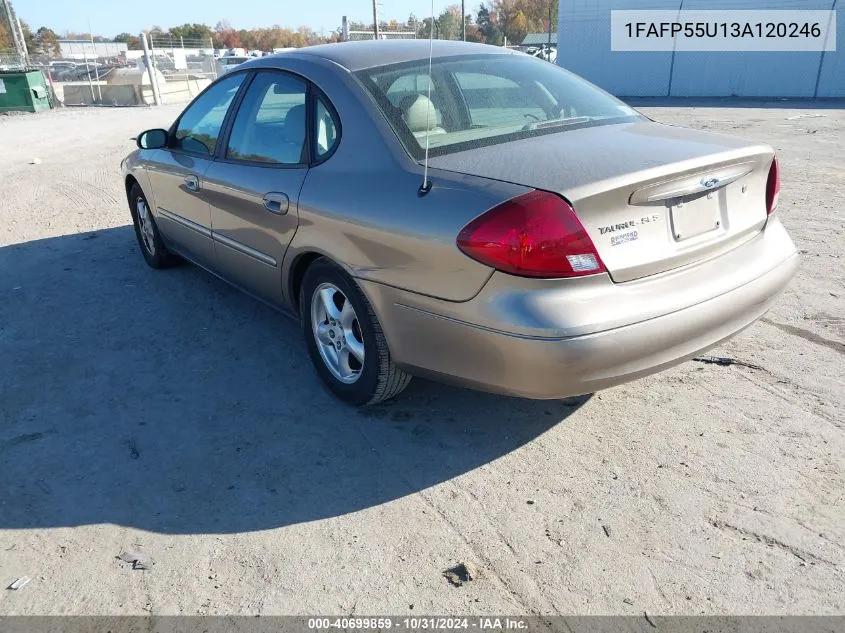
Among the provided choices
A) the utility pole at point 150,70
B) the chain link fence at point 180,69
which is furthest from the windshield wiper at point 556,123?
the utility pole at point 150,70

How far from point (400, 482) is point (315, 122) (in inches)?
70.1

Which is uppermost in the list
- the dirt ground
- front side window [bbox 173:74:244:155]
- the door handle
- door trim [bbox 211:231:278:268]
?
front side window [bbox 173:74:244:155]

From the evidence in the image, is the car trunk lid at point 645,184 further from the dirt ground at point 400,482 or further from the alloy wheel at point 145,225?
the alloy wheel at point 145,225

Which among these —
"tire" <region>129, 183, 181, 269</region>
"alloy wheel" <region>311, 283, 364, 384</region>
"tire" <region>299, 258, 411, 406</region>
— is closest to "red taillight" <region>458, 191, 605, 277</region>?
"tire" <region>299, 258, 411, 406</region>

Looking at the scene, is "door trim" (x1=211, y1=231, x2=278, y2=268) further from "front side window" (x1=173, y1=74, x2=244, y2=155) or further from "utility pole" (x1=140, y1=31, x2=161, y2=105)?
"utility pole" (x1=140, y1=31, x2=161, y2=105)

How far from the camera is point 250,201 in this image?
Answer: 3.65 metres

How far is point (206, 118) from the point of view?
438cm

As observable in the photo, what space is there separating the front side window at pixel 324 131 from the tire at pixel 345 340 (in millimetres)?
526

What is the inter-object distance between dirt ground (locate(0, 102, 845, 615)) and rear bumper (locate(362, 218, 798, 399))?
467mm

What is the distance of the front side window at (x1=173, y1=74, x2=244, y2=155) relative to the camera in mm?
4172

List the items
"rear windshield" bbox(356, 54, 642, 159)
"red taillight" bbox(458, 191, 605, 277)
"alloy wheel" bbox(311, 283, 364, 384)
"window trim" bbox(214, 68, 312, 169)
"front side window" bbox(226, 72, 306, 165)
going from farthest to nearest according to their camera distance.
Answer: "front side window" bbox(226, 72, 306, 165) → "window trim" bbox(214, 68, 312, 169) → "alloy wheel" bbox(311, 283, 364, 384) → "rear windshield" bbox(356, 54, 642, 159) → "red taillight" bbox(458, 191, 605, 277)

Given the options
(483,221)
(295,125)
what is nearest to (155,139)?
(295,125)

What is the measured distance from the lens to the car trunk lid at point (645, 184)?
2447 millimetres

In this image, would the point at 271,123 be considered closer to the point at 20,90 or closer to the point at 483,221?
the point at 483,221
